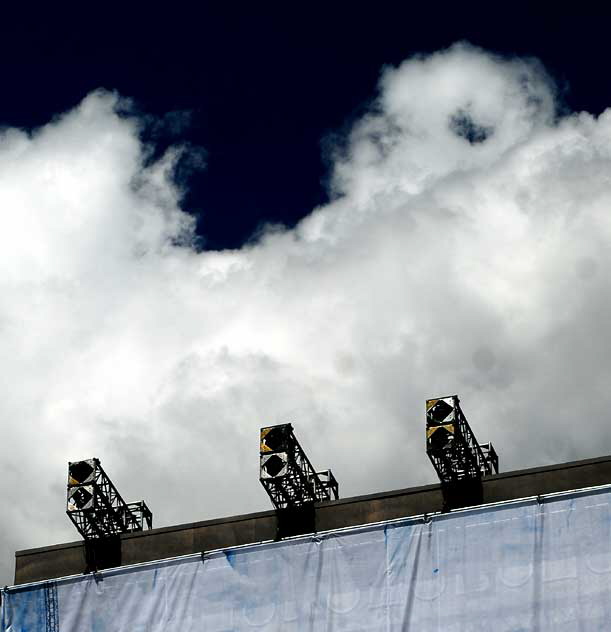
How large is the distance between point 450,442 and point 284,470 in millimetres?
5463

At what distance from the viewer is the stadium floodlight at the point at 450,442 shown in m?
42.2

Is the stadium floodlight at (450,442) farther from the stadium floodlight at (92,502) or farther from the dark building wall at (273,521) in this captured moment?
the stadium floodlight at (92,502)

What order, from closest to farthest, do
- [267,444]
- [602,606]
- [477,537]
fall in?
[602,606], [477,537], [267,444]

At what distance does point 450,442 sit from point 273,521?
6.80 m

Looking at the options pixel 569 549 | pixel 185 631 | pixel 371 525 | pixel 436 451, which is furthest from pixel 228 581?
pixel 569 549

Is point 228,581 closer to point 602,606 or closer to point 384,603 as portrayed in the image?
point 384,603

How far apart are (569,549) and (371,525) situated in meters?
6.05

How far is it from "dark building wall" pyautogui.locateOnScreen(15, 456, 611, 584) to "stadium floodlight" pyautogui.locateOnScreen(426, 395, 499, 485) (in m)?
0.68

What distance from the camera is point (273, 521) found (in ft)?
148

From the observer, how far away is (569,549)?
3947 cm

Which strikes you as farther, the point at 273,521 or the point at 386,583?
the point at 273,521

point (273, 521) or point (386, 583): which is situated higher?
point (273, 521)

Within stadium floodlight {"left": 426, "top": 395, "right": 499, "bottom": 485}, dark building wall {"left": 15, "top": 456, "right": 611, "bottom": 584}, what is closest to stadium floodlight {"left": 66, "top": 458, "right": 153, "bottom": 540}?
dark building wall {"left": 15, "top": 456, "right": 611, "bottom": 584}

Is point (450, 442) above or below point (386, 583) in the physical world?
above
